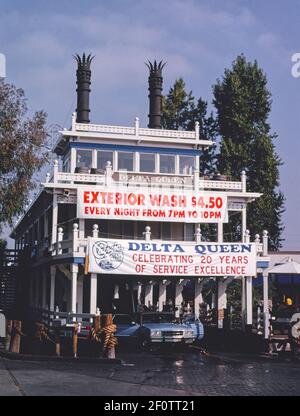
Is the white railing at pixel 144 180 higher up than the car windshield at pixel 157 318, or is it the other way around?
the white railing at pixel 144 180

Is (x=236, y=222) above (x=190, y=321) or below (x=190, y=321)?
→ above

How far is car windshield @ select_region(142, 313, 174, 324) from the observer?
26000mm

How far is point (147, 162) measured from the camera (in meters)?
35.2

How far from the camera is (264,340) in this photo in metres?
25.7

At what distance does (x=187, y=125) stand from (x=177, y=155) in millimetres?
18791

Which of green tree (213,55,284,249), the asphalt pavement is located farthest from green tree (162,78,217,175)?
the asphalt pavement

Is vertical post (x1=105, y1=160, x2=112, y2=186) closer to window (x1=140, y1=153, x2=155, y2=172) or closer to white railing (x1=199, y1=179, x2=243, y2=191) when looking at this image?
window (x1=140, y1=153, x2=155, y2=172)

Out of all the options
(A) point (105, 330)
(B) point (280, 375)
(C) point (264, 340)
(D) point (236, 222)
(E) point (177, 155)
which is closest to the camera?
(B) point (280, 375)

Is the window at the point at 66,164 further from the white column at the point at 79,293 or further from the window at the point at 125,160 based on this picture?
the white column at the point at 79,293

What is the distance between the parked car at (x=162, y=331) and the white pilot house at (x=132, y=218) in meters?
2.79

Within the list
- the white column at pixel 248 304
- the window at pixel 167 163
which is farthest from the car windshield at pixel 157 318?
the window at pixel 167 163

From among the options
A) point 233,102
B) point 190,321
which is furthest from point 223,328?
point 233,102

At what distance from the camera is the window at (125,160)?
114 ft

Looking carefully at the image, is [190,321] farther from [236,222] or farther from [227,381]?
[236,222]
